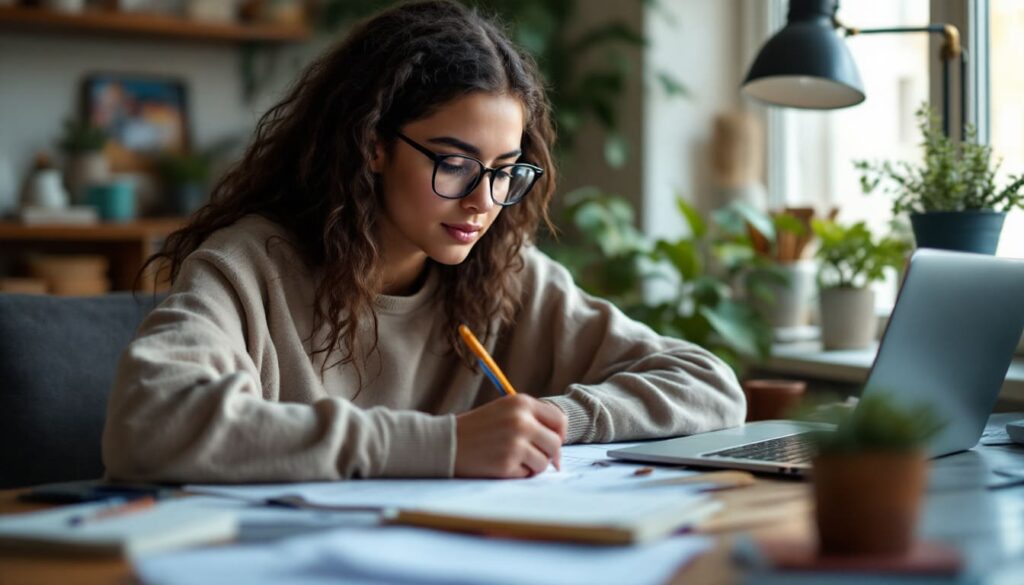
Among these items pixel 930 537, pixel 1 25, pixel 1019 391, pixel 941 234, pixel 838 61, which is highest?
pixel 1 25

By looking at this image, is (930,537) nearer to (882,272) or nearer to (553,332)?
(553,332)

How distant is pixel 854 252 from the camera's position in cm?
238

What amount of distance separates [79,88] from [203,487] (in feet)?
9.07

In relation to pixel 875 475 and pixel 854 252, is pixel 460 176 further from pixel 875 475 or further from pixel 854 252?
pixel 854 252

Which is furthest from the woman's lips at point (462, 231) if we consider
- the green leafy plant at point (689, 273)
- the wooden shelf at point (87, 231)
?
the wooden shelf at point (87, 231)

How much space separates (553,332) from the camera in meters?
1.74

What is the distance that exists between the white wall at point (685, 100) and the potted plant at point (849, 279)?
0.71m

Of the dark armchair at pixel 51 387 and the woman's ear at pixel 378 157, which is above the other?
the woman's ear at pixel 378 157

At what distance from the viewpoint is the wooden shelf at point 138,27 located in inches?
127

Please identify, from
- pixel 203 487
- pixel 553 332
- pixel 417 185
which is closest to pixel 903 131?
pixel 553 332

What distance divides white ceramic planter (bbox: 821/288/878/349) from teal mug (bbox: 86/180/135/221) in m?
2.05

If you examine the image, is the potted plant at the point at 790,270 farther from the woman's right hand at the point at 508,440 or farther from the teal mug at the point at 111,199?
the teal mug at the point at 111,199

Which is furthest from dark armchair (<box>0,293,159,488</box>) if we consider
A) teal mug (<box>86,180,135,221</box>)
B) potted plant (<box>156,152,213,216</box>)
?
potted plant (<box>156,152,213,216</box>)

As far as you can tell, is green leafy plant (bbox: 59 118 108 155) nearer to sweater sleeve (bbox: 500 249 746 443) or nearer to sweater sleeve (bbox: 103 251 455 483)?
sweater sleeve (bbox: 500 249 746 443)
